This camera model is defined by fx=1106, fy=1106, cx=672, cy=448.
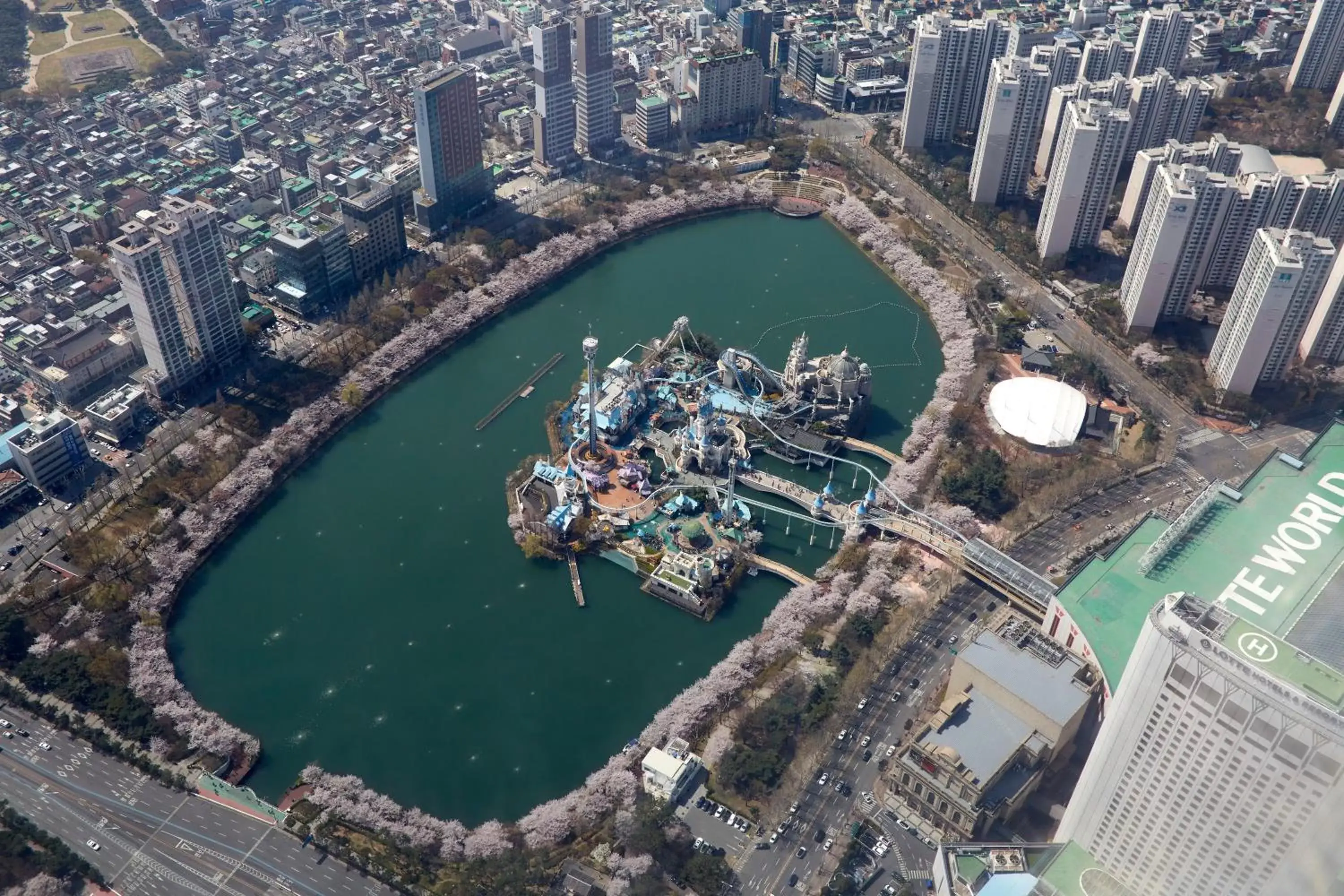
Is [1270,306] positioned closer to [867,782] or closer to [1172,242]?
[1172,242]

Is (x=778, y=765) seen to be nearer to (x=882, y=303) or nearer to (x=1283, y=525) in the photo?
(x=1283, y=525)

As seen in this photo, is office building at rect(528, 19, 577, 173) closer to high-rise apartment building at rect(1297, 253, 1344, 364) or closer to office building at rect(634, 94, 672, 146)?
office building at rect(634, 94, 672, 146)

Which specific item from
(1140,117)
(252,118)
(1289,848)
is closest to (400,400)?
(252,118)

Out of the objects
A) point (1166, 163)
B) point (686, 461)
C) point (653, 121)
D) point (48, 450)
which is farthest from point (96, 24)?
point (1166, 163)

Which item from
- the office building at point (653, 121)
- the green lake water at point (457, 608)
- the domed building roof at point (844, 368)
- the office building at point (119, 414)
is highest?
the office building at point (653, 121)

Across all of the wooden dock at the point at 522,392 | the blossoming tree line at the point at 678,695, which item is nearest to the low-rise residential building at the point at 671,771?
the blossoming tree line at the point at 678,695

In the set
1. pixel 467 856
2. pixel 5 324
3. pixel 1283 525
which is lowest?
pixel 467 856

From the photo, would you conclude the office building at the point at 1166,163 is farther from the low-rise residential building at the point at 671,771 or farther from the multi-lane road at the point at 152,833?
the multi-lane road at the point at 152,833

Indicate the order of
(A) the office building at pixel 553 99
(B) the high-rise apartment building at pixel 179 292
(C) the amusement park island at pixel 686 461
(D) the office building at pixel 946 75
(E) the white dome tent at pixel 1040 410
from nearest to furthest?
(C) the amusement park island at pixel 686 461, (B) the high-rise apartment building at pixel 179 292, (E) the white dome tent at pixel 1040 410, (A) the office building at pixel 553 99, (D) the office building at pixel 946 75
